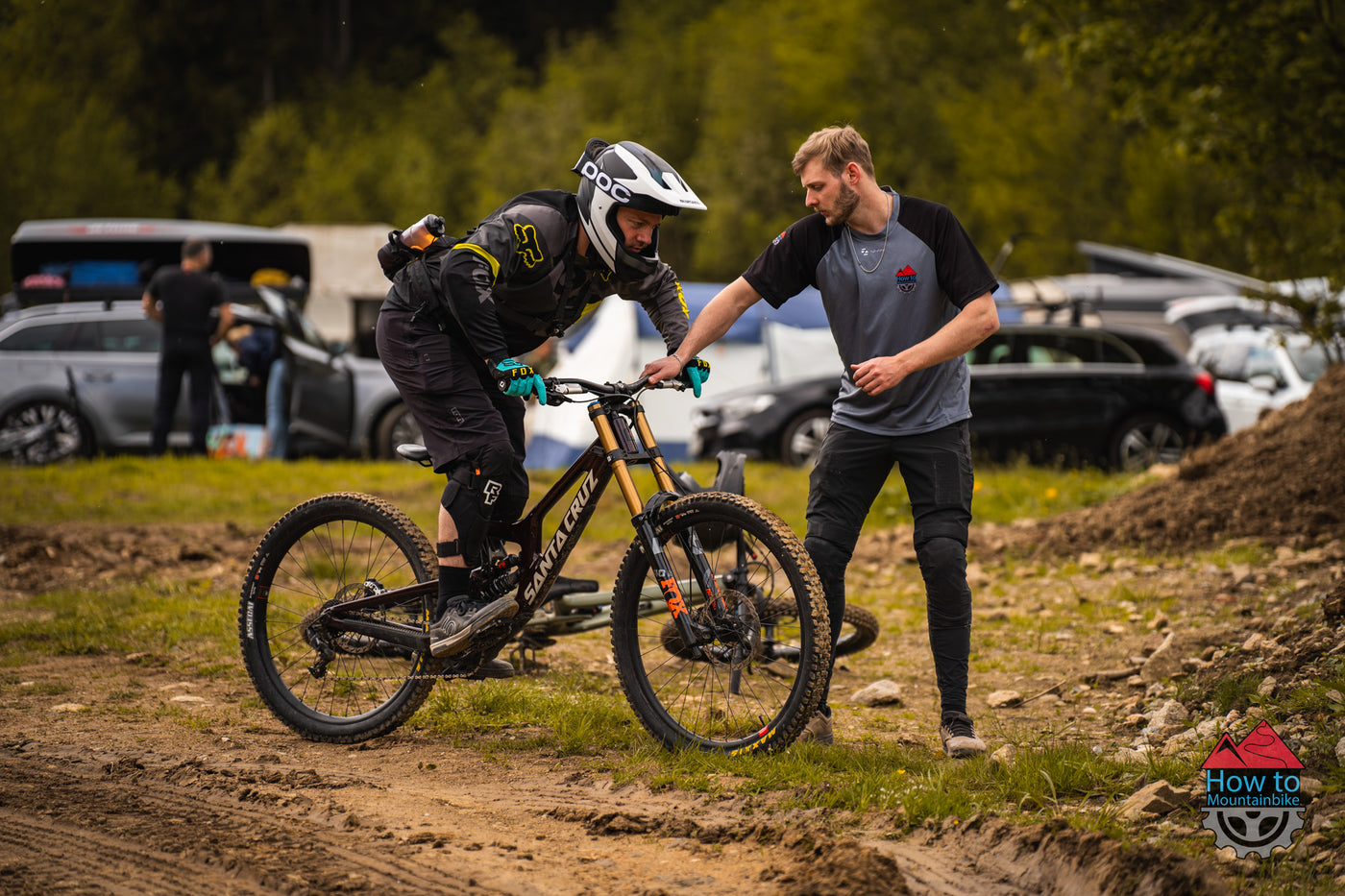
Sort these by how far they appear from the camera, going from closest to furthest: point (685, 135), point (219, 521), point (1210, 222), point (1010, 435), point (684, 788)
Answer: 1. point (684, 788)
2. point (219, 521)
3. point (1010, 435)
4. point (1210, 222)
5. point (685, 135)

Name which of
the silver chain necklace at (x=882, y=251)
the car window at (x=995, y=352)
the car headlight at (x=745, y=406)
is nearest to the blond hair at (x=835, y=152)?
the silver chain necklace at (x=882, y=251)

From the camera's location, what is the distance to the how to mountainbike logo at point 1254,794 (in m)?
3.33

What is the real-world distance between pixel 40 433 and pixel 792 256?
12.6 m

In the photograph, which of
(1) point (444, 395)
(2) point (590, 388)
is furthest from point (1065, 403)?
(1) point (444, 395)

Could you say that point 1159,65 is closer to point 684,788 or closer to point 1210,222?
point 684,788

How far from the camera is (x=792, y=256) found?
14.8 feet

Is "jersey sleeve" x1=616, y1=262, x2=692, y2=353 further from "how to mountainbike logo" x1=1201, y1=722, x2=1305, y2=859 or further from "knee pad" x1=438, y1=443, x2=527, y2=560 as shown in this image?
"how to mountainbike logo" x1=1201, y1=722, x2=1305, y2=859

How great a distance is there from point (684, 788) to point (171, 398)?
38.2 feet

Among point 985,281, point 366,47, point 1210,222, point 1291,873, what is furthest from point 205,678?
point 366,47

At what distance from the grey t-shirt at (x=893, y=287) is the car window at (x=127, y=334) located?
39.9 feet

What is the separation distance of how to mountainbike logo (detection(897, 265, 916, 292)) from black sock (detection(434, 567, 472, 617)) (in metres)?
1.85

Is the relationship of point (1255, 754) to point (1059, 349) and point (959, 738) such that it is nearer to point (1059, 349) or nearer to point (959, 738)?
point (959, 738)

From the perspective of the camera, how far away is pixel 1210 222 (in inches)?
1241

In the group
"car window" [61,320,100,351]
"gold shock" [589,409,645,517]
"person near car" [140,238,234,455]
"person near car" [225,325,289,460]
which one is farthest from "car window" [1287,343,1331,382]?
"car window" [61,320,100,351]
